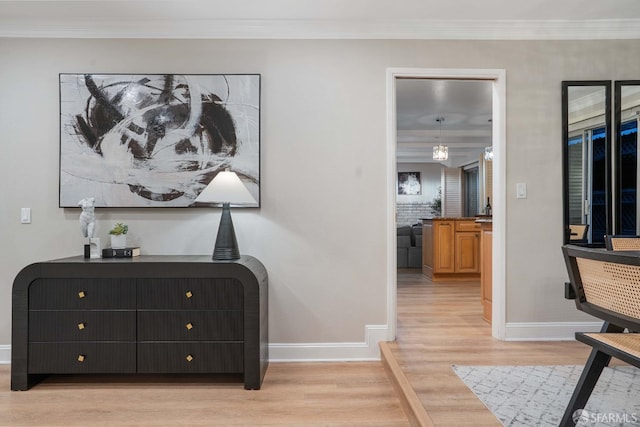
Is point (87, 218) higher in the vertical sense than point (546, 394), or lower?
higher

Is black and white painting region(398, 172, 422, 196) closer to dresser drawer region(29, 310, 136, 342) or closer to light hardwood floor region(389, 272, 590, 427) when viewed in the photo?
light hardwood floor region(389, 272, 590, 427)

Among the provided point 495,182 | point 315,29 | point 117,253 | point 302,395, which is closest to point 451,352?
point 302,395

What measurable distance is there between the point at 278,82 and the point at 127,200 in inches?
56.6

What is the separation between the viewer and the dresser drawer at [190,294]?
8.30ft

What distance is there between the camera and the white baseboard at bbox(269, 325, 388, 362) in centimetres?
300

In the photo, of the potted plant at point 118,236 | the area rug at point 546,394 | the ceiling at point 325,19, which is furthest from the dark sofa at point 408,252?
the potted plant at point 118,236

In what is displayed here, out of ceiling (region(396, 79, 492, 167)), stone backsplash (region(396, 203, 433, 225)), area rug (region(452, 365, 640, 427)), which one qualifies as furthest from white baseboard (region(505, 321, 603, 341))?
stone backsplash (region(396, 203, 433, 225))

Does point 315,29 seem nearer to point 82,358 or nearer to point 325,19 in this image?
point 325,19

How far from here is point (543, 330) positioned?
3.09 meters

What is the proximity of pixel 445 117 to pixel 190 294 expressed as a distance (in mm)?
5233

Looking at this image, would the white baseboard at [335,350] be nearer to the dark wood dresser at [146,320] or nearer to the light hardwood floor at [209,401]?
the light hardwood floor at [209,401]

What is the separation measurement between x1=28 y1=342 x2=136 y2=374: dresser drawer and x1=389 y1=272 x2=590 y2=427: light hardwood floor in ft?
5.81

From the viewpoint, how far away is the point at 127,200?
9.73 feet

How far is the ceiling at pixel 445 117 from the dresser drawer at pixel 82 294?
3.23m
